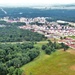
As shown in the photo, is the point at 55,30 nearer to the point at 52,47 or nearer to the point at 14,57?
the point at 52,47

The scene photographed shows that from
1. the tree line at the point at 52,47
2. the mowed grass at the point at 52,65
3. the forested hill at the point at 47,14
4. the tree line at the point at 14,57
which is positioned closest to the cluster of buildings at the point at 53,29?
the tree line at the point at 52,47

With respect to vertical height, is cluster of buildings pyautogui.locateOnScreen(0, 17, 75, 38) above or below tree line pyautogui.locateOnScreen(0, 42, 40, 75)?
below

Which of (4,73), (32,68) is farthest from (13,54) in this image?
(4,73)

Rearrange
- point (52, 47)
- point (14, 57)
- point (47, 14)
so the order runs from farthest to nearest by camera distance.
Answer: point (47, 14), point (52, 47), point (14, 57)

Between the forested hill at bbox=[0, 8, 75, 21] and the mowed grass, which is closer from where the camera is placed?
the mowed grass

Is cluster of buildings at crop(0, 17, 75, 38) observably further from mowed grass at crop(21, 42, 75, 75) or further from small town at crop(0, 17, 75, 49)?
mowed grass at crop(21, 42, 75, 75)

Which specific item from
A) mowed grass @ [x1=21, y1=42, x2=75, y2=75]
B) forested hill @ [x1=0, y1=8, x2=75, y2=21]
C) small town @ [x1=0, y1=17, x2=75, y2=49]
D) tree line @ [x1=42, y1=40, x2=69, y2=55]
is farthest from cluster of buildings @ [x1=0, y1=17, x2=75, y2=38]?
forested hill @ [x1=0, y1=8, x2=75, y2=21]

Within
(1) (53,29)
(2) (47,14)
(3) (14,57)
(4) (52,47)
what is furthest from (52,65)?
(2) (47,14)

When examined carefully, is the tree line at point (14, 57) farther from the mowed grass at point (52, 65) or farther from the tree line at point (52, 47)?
the tree line at point (52, 47)

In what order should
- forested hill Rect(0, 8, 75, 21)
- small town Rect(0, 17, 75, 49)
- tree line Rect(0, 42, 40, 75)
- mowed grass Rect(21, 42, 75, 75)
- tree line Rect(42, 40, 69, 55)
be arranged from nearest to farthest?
1. tree line Rect(0, 42, 40, 75)
2. mowed grass Rect(21, 42, 75, 75)
3. tree line Rect(42, 40, 69, 55)
4. small town Rect(0, 17, 75, 49)
5. forested hill Rect(0, 8, 75, 21)

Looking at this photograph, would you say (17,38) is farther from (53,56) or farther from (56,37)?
(53,56)
